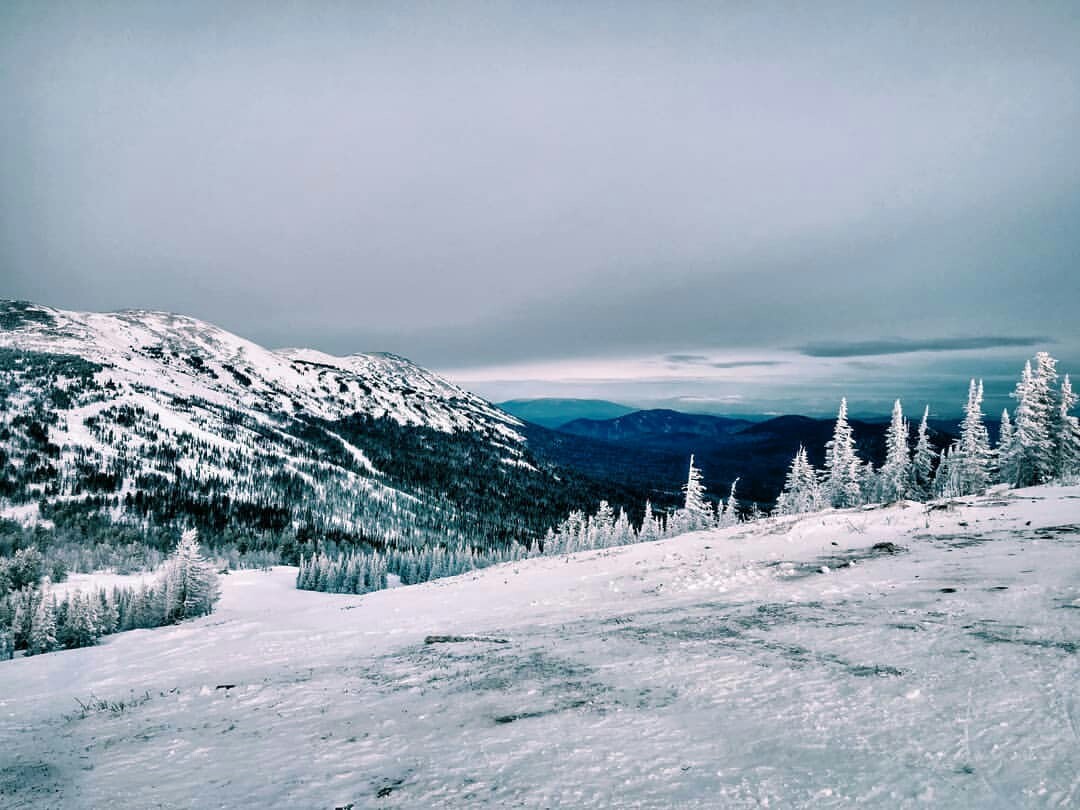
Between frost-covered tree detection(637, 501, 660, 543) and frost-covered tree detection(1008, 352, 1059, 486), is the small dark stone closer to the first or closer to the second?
frost-covered tree detection(1008, 352, 1059, 486)

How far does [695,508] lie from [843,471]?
18.0 meters

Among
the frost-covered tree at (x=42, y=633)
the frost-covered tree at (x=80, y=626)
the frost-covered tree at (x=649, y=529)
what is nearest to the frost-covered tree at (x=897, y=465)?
the frost-covered tree at (x=649, y=529)

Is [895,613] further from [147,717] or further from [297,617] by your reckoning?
[297,617]

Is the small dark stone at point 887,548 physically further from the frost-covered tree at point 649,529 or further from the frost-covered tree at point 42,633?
the frost-covered tree at point 649,529

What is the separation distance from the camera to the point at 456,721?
827 centimetres

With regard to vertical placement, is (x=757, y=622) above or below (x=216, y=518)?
above

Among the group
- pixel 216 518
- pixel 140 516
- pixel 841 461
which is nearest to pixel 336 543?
pixel 216 518

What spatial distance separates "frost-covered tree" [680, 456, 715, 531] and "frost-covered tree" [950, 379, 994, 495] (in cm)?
2685

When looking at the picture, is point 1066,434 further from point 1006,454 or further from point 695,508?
point 695,508

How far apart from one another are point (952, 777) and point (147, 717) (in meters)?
13.8

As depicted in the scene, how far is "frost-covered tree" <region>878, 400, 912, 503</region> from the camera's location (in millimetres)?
55906

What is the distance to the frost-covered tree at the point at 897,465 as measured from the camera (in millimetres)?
55906

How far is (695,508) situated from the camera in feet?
223

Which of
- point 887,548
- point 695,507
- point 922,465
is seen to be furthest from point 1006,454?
point 887,548
